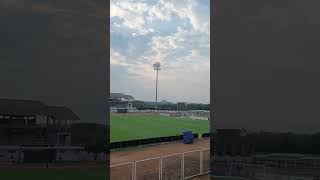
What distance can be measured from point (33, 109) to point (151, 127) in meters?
15.8

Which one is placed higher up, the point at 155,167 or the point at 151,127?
the point at 151,127

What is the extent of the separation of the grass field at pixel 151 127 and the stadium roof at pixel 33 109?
10.5 meters

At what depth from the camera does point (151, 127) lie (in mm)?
23125

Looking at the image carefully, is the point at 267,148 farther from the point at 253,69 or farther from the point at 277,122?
the point at 253,69

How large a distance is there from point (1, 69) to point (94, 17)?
1.76 meters

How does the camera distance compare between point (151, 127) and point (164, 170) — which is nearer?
point (164, 170)

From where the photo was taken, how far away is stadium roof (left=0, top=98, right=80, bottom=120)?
286 inches

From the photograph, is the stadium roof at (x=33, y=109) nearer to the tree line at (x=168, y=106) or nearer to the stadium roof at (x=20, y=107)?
the stadium roof at (x=20, y=107)

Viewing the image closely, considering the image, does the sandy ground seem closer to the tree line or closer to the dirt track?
the dirt track

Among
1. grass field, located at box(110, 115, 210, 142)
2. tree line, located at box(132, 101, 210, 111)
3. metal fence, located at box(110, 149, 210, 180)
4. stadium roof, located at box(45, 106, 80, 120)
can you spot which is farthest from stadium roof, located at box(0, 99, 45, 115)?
tree line, located at box(132, 101, 210, 111)

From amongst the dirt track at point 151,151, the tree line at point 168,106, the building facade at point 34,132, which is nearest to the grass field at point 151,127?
the dirt track at point 151,151

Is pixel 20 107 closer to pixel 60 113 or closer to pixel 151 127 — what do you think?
pixel 60 113

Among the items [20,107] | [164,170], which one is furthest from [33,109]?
[164,170]

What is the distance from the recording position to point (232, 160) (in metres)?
7.34
